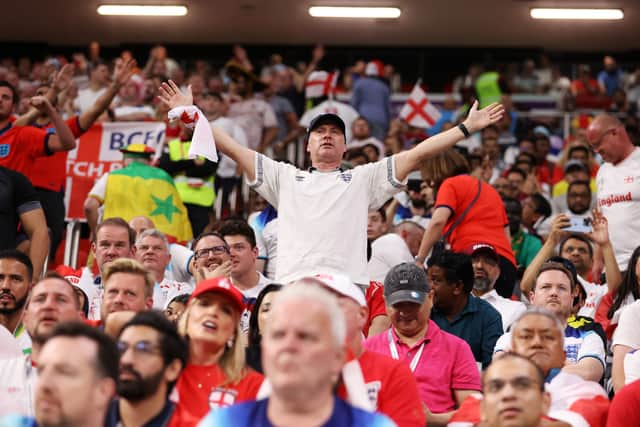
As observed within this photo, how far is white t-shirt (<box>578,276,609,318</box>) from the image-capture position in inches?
367

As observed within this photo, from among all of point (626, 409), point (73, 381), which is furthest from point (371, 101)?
point (73, 381)

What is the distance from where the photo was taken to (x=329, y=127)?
25.2ft

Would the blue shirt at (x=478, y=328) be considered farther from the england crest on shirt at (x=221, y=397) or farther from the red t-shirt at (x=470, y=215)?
the england crest on shirt at (x=221, y=397)

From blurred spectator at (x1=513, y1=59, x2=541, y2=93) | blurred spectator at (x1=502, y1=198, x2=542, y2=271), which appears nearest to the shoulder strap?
blurred spectator at (x1=502, y1=198, x2=542, y2=271)

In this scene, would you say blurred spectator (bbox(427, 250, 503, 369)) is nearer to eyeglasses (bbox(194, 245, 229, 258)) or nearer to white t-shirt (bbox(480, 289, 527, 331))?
white t-shirt (bbox(480, 289, 527, 331))

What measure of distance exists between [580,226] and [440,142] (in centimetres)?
414

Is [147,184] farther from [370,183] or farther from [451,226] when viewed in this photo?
[370,183]

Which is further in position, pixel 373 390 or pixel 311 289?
pixel 373 390

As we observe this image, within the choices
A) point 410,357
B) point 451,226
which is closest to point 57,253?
point 451,226

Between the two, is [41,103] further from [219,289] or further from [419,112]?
[419,112]

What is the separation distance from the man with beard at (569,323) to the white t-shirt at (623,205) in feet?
7.21

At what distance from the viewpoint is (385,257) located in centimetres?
949

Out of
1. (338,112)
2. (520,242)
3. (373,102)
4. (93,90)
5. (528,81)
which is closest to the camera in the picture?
(520,242)

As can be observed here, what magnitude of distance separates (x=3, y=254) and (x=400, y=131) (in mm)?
9519
